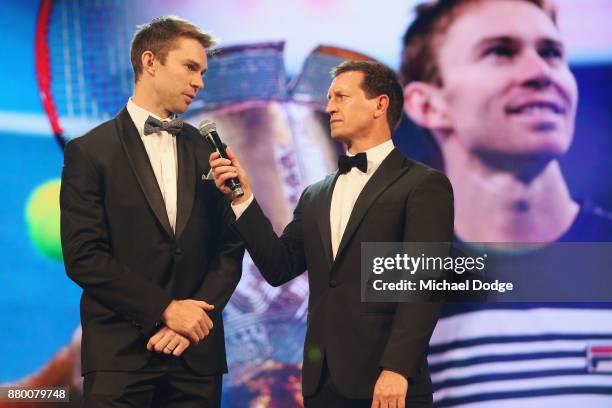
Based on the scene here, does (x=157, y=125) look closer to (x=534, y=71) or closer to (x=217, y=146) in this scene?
(x=217, y=146)

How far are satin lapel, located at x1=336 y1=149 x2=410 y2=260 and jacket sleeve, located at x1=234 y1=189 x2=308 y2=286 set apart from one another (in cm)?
21

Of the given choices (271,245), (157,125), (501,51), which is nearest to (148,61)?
(157,125)

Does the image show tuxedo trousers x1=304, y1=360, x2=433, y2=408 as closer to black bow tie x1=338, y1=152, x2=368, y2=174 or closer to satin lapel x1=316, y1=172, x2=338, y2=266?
satin lapel x1=316, y1=172, x2=338, y2=266

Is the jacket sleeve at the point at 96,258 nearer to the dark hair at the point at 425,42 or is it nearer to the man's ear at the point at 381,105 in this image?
the man's ear at the point at 381,105

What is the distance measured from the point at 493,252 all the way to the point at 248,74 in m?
1.25

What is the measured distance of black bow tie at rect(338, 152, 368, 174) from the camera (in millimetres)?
2395

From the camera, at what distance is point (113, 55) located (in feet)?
11.7

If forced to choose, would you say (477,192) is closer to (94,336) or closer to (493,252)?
(493,252)

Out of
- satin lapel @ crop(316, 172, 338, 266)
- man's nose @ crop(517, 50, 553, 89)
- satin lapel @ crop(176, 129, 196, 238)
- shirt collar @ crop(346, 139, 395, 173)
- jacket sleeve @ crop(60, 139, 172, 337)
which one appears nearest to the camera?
jacket sleeve @ crop(60, 139, 172, 337)

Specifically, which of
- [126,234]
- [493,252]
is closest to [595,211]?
[493,252]

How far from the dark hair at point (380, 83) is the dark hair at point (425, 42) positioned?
99 centimetres

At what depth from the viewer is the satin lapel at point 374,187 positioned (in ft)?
7.41

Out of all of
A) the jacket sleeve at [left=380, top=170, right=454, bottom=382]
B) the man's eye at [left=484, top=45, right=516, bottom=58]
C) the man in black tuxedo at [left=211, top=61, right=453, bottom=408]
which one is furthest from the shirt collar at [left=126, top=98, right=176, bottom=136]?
the man's eye at [left=484, top=45, right=516, bottom=58]

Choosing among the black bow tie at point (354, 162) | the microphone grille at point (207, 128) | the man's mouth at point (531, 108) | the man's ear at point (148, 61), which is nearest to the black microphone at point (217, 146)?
the microphone grille at point (207, 128)
